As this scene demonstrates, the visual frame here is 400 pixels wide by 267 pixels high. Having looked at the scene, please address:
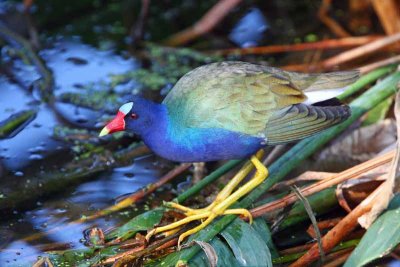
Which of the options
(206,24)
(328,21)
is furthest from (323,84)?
(328,21)

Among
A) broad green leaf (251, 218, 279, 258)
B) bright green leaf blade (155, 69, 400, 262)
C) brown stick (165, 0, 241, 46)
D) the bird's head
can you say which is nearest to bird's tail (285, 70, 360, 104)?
bright green leaf blade (155, 69, 400, 262)

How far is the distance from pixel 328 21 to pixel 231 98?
105 inches

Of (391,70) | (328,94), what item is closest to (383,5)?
(391,70)

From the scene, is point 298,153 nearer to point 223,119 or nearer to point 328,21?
point 223,119

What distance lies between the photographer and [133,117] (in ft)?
11.2

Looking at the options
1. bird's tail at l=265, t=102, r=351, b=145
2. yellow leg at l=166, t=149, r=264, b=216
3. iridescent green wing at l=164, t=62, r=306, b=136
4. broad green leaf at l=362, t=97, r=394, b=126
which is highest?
iridescent green wing at l=164, t=62, r=306, b=136

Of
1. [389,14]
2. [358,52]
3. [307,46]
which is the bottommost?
Result: [307,46]

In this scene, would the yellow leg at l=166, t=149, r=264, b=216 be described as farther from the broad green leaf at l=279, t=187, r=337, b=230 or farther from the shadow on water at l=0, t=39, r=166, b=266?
the shadow on water at l=0, t=39, r=166, b=266

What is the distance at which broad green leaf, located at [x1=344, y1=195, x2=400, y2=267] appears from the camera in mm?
3111

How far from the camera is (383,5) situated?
535cm

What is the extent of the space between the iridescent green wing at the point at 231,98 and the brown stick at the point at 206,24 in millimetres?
2024

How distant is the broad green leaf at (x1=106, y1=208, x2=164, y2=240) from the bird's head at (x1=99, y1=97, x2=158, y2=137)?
15.7 inches

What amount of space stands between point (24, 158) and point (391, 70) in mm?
2085

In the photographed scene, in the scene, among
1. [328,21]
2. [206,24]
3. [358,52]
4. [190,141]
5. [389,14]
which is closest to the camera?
[190,141]
